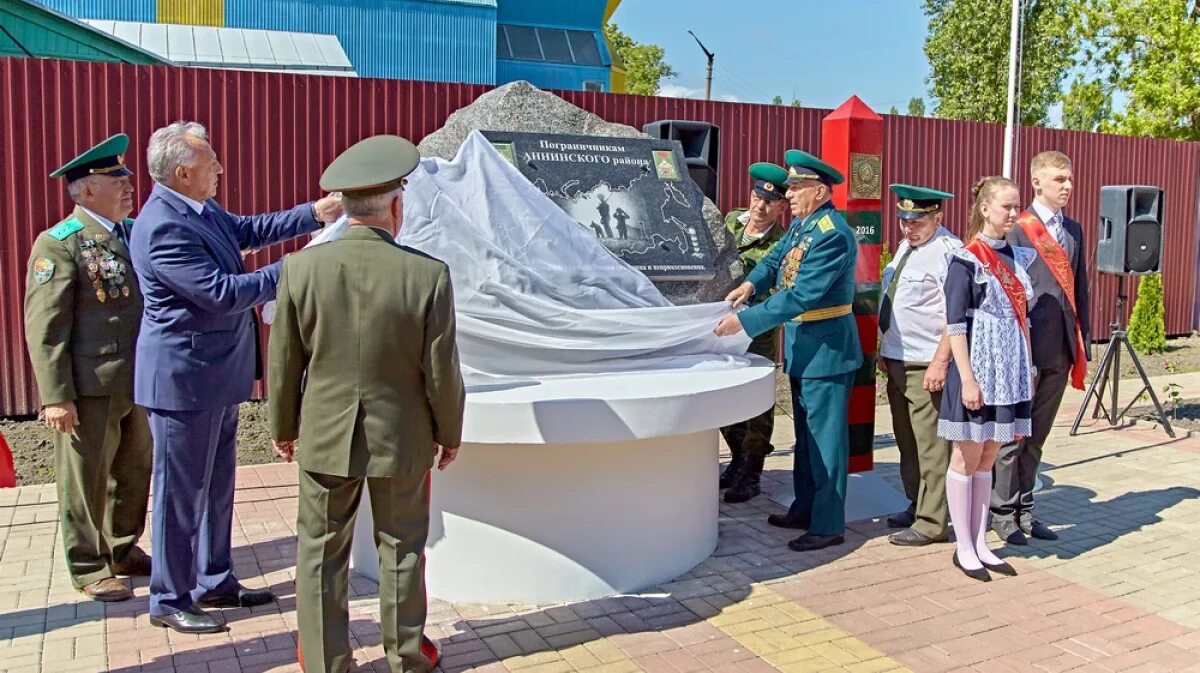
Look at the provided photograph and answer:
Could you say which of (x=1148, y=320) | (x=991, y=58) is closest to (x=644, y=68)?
(x=991, y=58)

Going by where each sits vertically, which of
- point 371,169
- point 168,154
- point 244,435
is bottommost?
point 244,435

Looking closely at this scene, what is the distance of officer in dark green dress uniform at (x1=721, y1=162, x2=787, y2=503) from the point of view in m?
5.73

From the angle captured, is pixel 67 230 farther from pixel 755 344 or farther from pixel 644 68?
pixel 644 68

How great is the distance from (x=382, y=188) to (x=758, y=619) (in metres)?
2.20

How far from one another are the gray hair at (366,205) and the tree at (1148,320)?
11389 millimetres

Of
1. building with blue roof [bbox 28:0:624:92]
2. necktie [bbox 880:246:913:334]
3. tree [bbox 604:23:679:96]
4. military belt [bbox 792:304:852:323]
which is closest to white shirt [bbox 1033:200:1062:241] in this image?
necktie [bbox 880:246:913:334]

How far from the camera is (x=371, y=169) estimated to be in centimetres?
322

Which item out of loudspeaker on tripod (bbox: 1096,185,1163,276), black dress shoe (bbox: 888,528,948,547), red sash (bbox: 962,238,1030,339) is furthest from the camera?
loudspeaker on tripod (bbox: 1096,185,1163,276)

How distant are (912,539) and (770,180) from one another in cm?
199

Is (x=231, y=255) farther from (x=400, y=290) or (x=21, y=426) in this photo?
(x=21, y=426)

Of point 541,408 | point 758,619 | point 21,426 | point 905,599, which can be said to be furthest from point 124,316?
point 21,426

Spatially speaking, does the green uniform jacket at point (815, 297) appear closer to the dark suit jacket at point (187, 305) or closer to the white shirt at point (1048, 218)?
the white shirt at point (1048, 218)

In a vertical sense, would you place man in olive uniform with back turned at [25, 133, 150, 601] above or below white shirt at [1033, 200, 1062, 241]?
below

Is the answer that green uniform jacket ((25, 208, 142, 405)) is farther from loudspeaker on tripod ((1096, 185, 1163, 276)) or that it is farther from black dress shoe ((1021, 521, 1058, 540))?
loudspeaker on tripod ((1096, 185, 1163, 276))
